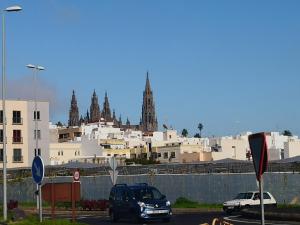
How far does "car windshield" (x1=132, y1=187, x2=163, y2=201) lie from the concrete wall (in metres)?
18.2

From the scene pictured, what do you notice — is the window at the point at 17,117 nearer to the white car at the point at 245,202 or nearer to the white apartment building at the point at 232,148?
the white apartment building at the point at 232,148

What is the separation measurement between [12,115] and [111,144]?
61.9 metres

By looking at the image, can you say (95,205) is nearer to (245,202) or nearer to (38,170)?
(245,202)

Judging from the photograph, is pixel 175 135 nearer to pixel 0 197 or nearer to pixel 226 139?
pixel 226 139

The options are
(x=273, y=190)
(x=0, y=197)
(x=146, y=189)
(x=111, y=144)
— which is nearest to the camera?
(x=146, y=189)

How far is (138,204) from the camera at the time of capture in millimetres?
29156

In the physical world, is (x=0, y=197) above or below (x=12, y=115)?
below

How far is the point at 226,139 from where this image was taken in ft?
503

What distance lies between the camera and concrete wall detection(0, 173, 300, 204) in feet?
161

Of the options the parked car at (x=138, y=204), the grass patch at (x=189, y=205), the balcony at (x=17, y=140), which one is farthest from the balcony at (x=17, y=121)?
the parked car at (x=138, y=204)

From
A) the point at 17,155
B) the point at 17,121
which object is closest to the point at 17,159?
the point at 17,155

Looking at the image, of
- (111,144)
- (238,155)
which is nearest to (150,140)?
(111,144)

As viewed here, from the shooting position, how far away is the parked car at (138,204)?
1136 inches

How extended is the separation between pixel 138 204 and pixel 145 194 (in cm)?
110
